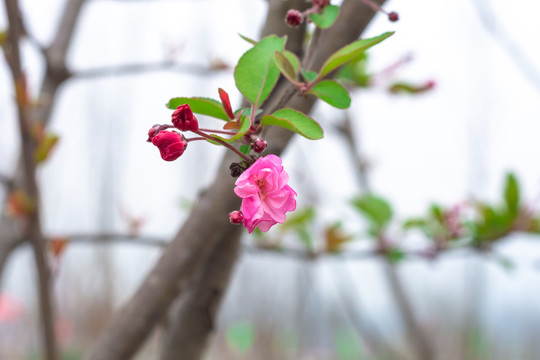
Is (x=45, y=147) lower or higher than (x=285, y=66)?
lower

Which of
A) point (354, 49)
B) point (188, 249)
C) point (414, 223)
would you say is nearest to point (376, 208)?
point (414, 223)

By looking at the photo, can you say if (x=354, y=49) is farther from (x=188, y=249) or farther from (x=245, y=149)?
(x=188, y=249)

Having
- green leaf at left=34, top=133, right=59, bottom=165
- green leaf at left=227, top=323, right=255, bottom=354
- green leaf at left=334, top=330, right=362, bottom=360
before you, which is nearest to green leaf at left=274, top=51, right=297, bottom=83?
green leaf at left=34, top=133, right=59, bottom=165

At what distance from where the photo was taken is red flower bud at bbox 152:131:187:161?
25cm

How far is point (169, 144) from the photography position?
0.25 metres

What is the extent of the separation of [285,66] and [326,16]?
0.07 metres

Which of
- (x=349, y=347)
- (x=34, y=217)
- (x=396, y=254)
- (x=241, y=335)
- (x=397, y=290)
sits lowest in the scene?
(x=349, y=347)

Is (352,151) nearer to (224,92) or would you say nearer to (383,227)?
(383,227)

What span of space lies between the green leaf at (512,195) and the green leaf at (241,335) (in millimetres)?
2373

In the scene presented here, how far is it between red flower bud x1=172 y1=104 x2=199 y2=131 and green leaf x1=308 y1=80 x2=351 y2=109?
11cm

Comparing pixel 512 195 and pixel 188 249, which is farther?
pixel 512 195

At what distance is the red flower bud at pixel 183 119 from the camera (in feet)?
0.84

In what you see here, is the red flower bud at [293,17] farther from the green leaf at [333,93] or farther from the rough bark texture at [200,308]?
the rough bark texture at [200,308]

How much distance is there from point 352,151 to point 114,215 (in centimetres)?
274
